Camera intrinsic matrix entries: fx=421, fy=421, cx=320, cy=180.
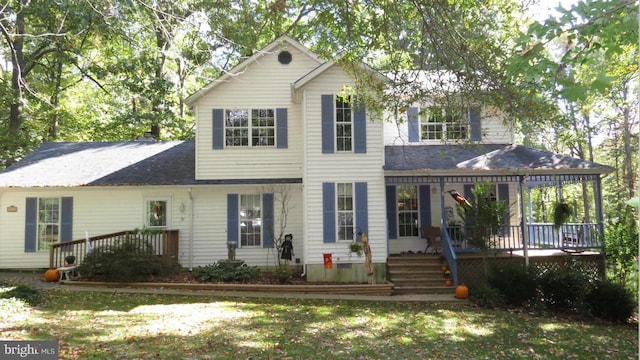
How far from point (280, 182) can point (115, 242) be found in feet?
17.6

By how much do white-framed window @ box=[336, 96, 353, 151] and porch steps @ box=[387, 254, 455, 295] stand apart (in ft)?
12.3

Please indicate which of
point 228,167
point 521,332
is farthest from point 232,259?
point 521,332

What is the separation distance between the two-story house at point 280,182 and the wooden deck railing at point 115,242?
580 mm

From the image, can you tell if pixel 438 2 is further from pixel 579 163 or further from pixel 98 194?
pixel 98 194

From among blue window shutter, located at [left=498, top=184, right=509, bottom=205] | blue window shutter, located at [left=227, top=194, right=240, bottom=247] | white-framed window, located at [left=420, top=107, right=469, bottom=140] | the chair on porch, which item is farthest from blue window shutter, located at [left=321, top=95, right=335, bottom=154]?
blue window shutter, located at [left=498, top=184, right=509, bottom=205]

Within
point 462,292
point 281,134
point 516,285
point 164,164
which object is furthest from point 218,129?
point 516,285

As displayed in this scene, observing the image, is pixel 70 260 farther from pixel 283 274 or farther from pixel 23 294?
Result: pixel 283 274

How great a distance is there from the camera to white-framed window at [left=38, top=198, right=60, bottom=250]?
14195 mm

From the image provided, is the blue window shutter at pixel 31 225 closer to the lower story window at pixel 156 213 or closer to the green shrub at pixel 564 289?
the lower story window at pixel 156 213

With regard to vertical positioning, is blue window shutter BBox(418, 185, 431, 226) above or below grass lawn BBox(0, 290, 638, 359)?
above

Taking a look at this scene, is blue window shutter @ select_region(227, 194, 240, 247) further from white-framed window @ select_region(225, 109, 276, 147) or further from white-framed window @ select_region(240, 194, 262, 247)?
white-framed window @ select_region(225, 109, 276, 147)

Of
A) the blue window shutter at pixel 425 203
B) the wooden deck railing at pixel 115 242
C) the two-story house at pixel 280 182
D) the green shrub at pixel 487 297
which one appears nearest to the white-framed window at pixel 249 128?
the two-story house at pixel 280 182

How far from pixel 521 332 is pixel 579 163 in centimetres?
698

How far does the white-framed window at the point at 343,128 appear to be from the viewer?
12969 mm
